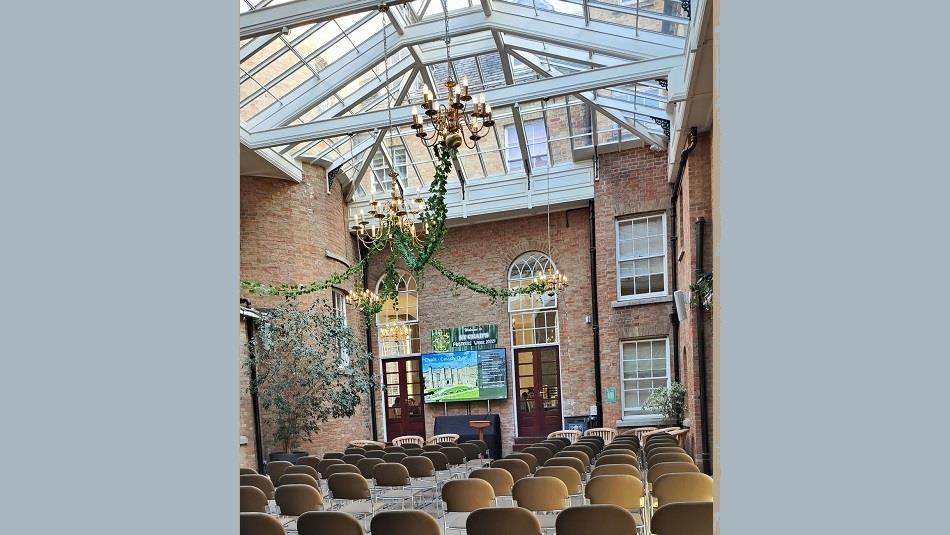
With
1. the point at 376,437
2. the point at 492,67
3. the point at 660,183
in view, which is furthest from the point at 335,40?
the point at 376,437

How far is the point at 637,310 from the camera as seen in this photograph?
14305mm

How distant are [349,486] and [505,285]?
10.3 m

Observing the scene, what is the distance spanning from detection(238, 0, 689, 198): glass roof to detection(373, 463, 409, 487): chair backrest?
16.4ft

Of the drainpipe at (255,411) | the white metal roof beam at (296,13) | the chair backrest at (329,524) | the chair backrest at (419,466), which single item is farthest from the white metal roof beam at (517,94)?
the chair backrest at (329,524)

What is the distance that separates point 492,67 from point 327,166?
460cm

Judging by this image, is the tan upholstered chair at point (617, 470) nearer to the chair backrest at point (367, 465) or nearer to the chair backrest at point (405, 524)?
the chair backrest at point (405, 524)

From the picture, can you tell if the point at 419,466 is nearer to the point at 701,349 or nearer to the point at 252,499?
the point at 252,499

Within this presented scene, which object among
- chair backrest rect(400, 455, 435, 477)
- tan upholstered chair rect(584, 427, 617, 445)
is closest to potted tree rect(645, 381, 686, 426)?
tan upholstered chair rect(584, 427, 617, 445)

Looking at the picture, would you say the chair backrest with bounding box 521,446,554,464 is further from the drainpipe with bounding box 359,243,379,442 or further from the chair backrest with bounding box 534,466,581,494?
the drainpipe with bounding box 359,243,379,442

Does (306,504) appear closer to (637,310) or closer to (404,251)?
(404,251)

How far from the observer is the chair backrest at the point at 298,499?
207 inches

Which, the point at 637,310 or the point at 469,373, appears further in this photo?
the point at 469,373

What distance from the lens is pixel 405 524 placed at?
12.4 ft

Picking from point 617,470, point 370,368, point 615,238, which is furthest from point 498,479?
point 370,368
